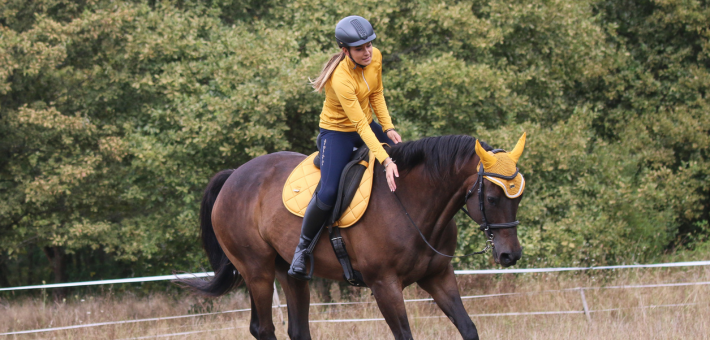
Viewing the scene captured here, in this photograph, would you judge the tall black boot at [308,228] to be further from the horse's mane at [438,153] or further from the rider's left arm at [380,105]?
the rider's left arm at [380,105]

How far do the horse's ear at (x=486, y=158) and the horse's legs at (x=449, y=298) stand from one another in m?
1.01

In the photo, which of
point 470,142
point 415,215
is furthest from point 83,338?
point 470,142

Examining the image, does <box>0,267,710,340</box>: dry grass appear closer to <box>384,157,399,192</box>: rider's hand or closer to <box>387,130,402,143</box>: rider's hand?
<box>387,130,402,143</box>: rider's hand

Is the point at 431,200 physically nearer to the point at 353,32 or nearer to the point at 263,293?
the point at 353,32

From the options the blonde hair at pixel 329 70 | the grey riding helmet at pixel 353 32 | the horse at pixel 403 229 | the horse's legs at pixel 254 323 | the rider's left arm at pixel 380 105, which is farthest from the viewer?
the horse's legs at pixel 254 323

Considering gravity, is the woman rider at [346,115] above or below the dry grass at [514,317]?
above

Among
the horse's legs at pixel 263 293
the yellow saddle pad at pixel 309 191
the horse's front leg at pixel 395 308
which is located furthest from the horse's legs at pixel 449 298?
the horse's legs at pixel 263 293

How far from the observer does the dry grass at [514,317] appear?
5938mm

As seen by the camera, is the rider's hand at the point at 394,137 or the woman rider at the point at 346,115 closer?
the woman rider at the point at 346,115

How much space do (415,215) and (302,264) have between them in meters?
0.99

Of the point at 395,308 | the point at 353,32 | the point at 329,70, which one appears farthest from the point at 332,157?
the point at 395,308

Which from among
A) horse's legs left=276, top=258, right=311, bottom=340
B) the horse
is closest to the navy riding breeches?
the horse

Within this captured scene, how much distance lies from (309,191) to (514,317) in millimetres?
3646

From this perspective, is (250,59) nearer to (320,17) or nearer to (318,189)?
(320,17)
